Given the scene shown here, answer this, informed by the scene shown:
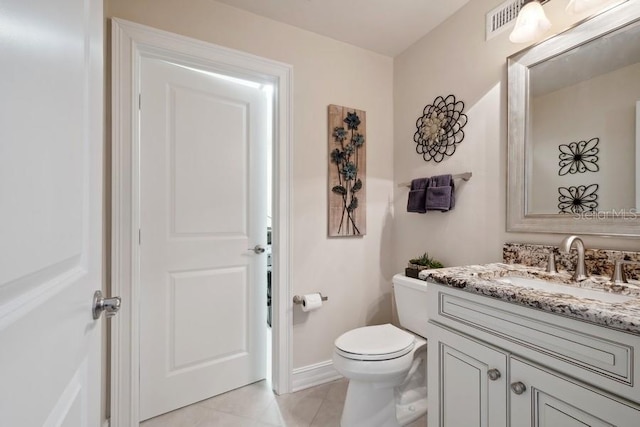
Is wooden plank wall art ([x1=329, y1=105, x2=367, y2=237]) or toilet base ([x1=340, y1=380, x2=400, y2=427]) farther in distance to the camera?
wooden plank wall art ([x1=329, y1=105, x2=367, y2=237])

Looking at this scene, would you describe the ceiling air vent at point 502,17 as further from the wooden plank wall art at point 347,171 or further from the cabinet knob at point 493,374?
the cabinet knob at point 493,374

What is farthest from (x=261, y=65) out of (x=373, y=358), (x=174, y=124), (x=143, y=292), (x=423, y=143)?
(x=373, y=358)

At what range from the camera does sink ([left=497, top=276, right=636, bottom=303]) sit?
38.1 inches

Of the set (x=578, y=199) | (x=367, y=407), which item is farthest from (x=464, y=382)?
(x=578, y=199)

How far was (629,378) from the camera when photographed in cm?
68

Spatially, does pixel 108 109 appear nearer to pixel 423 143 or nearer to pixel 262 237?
pixel 262 237

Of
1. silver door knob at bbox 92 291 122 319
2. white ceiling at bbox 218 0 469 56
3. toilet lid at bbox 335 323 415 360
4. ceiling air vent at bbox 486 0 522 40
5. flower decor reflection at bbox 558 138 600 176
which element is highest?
white ceiling at bbox 218 0 469 56

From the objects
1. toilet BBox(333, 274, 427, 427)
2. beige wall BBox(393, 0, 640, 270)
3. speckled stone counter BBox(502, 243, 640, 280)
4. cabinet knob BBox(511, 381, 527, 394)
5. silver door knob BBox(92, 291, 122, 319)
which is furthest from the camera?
beige wall BBox(393, 0, 640, 270)

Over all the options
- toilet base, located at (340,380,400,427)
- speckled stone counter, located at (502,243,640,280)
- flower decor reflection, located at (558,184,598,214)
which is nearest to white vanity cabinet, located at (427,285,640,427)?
toilet base, located at (340,380,400,427)

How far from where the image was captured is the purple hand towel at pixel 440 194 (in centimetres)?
173

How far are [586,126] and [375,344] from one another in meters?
1.37

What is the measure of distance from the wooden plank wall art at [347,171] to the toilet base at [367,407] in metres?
0.93

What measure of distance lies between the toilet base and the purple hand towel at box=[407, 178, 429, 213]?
41.3 inches

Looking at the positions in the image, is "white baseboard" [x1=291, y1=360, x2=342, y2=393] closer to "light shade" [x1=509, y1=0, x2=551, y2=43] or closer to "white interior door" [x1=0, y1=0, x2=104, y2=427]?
"white interior door" [x1=0, y1=0, x2=104, y2=427]
